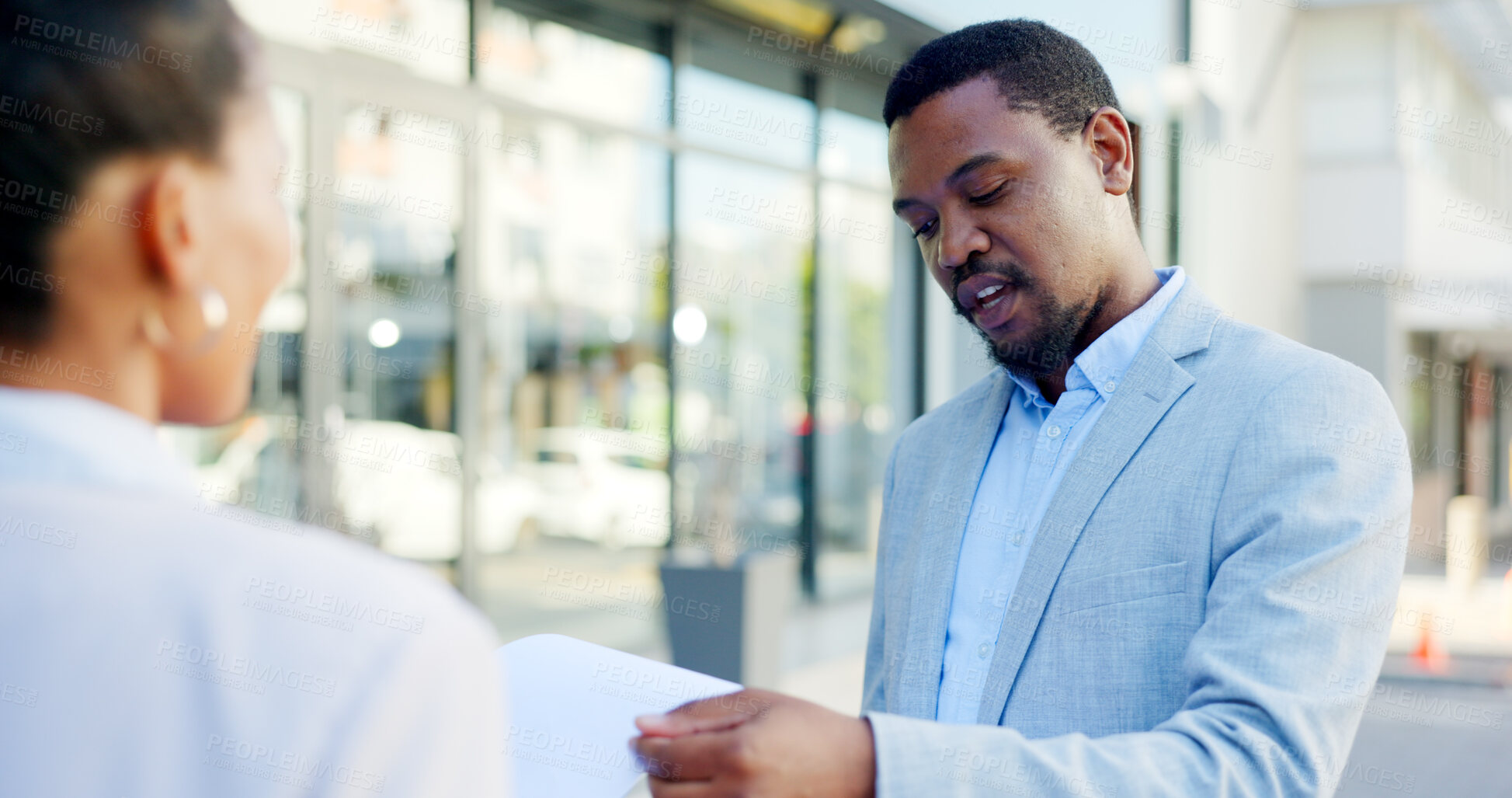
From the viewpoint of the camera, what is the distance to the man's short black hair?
167 centimetres

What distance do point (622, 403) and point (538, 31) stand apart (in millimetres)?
2460

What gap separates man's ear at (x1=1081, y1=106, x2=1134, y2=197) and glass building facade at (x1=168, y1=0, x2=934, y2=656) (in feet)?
11.7

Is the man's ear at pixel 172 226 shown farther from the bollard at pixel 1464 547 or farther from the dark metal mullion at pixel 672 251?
the bollard at pixel 1464 547

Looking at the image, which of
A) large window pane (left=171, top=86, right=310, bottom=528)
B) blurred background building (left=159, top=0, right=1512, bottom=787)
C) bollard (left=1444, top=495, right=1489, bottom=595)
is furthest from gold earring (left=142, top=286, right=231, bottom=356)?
bollard (left=1444, top=495, right=1489, bottom=595)

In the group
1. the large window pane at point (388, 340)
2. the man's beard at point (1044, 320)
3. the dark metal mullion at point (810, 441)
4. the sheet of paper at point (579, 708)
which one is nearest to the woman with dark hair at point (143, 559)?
the sheet of paper at point (579, 708)

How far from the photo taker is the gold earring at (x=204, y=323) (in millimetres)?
701

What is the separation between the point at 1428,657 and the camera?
853 cm

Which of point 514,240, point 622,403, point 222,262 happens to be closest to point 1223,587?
point 222,262

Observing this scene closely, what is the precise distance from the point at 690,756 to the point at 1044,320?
931mm

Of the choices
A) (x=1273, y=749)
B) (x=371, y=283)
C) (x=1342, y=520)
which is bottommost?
(x=1273, y=749)

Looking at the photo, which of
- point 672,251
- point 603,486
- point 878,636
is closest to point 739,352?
point 672,251

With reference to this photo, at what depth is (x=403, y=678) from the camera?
681 mm

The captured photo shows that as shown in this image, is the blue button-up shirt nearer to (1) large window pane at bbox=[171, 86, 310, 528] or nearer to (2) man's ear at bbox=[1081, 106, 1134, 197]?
(2) man's ear at bbox=[1081, 106, 1134, 197]

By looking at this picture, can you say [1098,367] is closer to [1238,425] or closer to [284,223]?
[1238,425]
